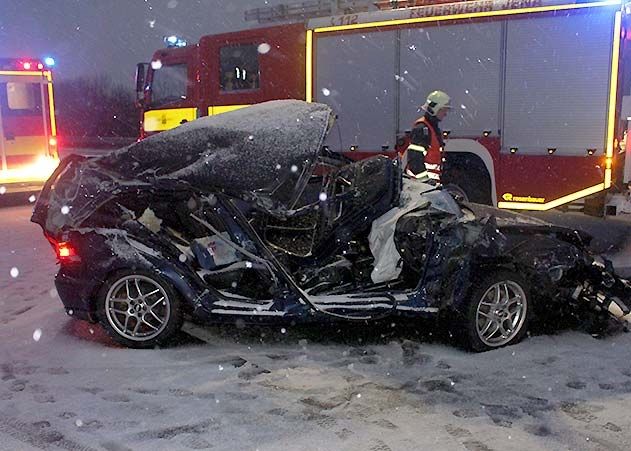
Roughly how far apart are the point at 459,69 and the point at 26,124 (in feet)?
27.7

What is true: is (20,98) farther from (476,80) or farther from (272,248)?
(272,248)

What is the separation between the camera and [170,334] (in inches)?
185

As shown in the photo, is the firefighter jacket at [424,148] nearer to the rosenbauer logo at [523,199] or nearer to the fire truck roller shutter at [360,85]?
the rosenbauer logo at [523,199]

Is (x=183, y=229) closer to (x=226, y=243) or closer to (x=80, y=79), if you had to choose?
(x=226, y=243)

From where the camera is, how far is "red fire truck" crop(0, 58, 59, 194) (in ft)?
42.6

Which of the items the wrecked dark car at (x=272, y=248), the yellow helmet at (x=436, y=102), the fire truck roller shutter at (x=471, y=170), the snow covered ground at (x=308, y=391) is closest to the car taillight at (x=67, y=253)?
the wrecked dark car at (x=272, y=248)

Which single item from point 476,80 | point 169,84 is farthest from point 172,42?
point 476,80

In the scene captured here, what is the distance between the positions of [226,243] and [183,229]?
441 millimetres

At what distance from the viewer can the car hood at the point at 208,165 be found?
15.1 ft

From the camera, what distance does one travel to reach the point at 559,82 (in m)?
8.80

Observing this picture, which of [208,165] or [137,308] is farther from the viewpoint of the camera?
[137,308]

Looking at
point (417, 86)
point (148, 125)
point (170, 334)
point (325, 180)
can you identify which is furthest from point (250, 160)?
point (148, 125)

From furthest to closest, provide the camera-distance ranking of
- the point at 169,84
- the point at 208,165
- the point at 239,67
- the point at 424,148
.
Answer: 1. the point at 169,84
2. the point at 239,67
3. the point at 424,148
4. the point at 208,165

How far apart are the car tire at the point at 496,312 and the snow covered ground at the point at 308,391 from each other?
0.11 metres
